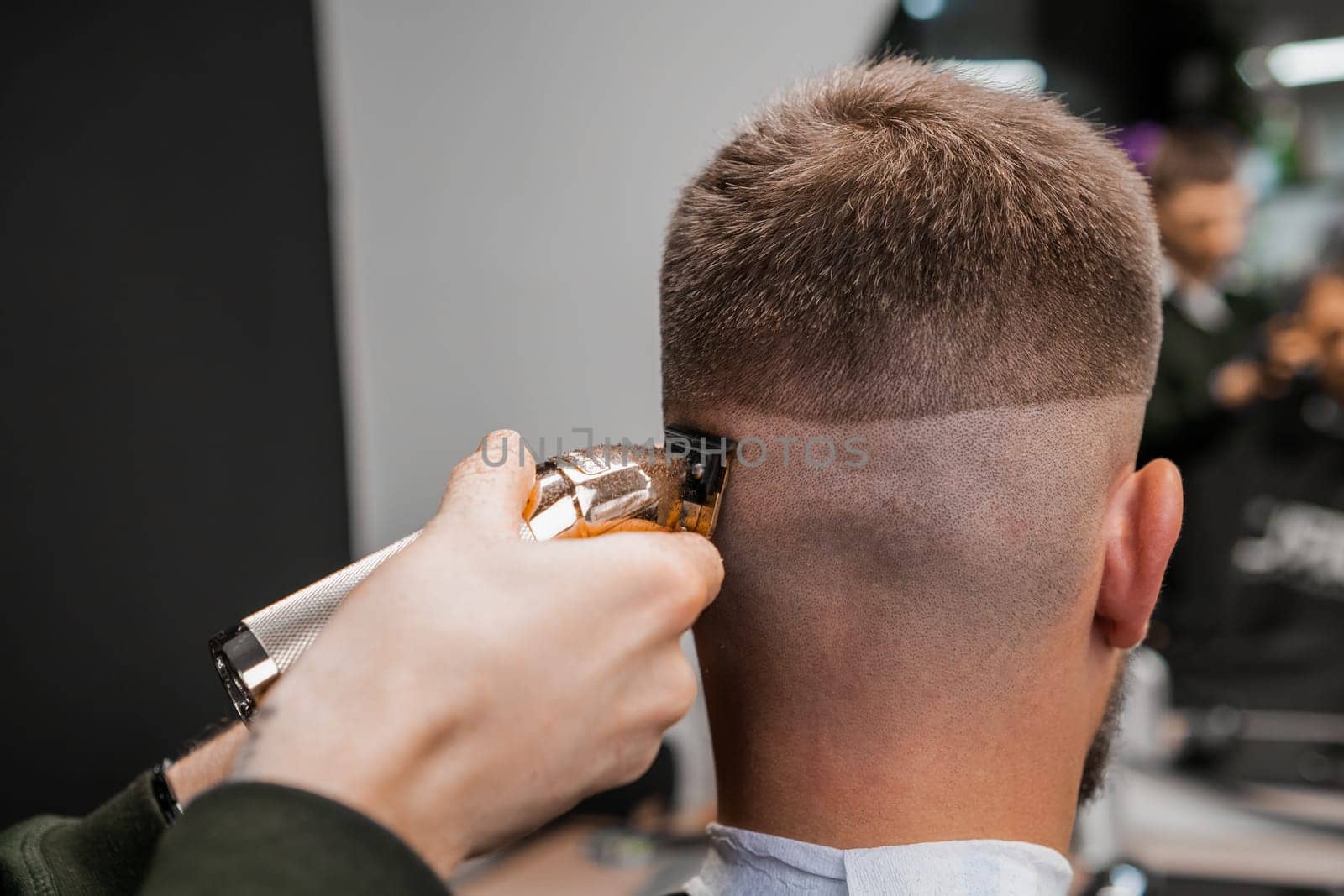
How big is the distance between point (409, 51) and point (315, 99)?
0.38 metres

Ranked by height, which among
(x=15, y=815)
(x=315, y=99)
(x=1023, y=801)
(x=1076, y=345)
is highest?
(x=315, y=99)

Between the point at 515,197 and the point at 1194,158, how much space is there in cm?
197

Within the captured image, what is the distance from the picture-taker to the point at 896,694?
924 mm

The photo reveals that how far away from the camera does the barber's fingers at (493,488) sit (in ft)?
2.41

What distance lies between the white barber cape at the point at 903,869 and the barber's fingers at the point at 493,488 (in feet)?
1.47

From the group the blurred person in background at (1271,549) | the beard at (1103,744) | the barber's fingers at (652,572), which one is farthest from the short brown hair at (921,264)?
the blurred person in background at (1271,549)

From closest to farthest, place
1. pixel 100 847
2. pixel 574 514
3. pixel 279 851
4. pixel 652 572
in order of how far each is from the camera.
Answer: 1. pixel 279 851
2. pixel 652 572
3. pixel 574 514
4. pixel 100 847

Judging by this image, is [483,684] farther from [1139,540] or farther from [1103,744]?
[1103,744]

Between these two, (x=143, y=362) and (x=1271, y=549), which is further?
(x=1271, y=549)

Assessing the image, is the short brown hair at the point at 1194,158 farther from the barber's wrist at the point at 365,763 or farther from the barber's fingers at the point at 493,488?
the barber's wrist at the point at 365,763

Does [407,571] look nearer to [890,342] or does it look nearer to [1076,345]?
[890,342]

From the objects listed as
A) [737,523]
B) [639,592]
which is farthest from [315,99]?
[639,592]

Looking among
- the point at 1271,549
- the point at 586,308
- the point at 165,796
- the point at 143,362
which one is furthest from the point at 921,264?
the point at 1271,549

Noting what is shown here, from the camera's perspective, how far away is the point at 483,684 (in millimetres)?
651
